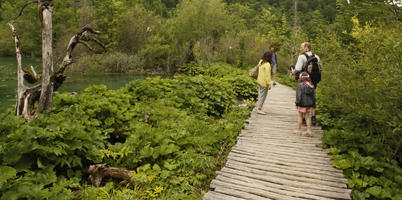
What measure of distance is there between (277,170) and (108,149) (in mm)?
3088

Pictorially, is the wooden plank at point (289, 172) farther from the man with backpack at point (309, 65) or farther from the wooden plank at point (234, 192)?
the man with backpack at point (309, 65)

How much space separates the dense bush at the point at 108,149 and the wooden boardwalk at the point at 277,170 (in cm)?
38

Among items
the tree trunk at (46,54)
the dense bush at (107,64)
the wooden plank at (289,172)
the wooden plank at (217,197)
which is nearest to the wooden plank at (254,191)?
the wooden plank at (217,197)

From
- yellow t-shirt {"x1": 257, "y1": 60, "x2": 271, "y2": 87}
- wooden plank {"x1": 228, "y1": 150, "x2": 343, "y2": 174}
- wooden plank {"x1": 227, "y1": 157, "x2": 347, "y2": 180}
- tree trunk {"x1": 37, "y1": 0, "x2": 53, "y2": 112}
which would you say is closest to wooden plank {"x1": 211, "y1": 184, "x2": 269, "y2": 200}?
wooden plank {"x1": 227, "y1": 157, "x2": 347, "y2": 180}

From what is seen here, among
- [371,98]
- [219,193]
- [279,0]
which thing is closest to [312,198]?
[219,193]

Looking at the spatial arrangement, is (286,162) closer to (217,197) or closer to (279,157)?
(279,157)

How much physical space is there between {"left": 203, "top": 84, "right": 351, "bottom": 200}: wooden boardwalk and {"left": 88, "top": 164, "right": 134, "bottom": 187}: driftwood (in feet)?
4.49

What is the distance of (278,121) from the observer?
696cm

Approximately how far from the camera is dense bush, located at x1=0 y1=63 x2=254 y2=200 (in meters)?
3.04

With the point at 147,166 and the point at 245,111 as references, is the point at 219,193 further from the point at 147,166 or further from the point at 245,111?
the point at 245,111

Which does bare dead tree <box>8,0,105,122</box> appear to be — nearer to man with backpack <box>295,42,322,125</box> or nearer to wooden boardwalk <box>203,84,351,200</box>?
wooden boardwalk <box>203,84,351,200</box>

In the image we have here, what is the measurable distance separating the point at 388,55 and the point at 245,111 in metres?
4.31

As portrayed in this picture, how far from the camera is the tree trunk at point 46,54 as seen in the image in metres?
4.43

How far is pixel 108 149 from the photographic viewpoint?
4.44 metres
